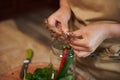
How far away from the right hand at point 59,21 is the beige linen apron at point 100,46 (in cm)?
3

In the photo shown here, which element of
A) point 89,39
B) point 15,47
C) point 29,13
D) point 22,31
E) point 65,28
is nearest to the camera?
point 89,39

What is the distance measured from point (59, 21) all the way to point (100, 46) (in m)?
0.16

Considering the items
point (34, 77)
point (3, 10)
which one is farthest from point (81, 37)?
point (3, 10)

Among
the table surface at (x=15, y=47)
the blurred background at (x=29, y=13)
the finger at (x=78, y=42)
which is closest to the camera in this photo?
the finger at (x=78, y=42)

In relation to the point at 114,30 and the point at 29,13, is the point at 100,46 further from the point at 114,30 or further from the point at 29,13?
the point at 29,13

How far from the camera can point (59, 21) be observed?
2.71 ft

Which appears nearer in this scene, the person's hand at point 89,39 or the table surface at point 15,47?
the person's hand at point 89,39

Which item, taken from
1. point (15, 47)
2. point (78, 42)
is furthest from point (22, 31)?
point (78, 42)

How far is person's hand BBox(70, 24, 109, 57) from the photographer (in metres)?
0.68

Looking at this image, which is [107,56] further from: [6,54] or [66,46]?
[6,54]

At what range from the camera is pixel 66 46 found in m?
0.72

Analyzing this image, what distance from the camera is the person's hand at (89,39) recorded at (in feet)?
2.23

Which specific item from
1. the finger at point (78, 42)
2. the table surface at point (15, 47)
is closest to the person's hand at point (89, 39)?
the finger at point (78, 42)

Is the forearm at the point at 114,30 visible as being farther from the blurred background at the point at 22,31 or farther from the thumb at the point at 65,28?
the blurred background at the point at 22,31
